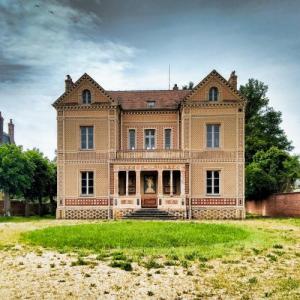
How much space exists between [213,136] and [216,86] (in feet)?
12.5

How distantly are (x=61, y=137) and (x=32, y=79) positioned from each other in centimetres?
1670

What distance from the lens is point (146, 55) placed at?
45.7ft

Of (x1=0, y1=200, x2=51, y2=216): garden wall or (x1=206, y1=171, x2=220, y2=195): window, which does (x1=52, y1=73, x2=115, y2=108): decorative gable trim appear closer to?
(x1=0, y1=200, x2=51, y2=216): garden wall

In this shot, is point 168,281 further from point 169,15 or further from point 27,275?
point 169,15

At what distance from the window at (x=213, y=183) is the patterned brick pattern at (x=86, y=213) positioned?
8003 mm

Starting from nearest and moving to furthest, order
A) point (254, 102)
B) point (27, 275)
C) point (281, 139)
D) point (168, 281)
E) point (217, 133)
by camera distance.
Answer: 1. point (168, 281)
2. point (27, 275)
3. point (217, 133)
4. point (281, 139)
5. point (254, 102)

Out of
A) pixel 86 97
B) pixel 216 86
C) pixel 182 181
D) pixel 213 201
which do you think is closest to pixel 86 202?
pixel 182 181

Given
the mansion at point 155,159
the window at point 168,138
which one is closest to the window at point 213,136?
the mansion at point 155,159

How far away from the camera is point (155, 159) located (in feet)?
101

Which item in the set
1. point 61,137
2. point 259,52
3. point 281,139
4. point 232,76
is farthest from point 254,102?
point 259,52

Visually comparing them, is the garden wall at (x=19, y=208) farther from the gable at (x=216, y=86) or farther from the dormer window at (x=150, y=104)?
the gable at (x=216, y=86)

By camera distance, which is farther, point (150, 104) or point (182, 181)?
point (150, 104)

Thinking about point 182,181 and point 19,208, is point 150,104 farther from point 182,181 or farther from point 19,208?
point 19,208

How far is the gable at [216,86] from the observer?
101ft
